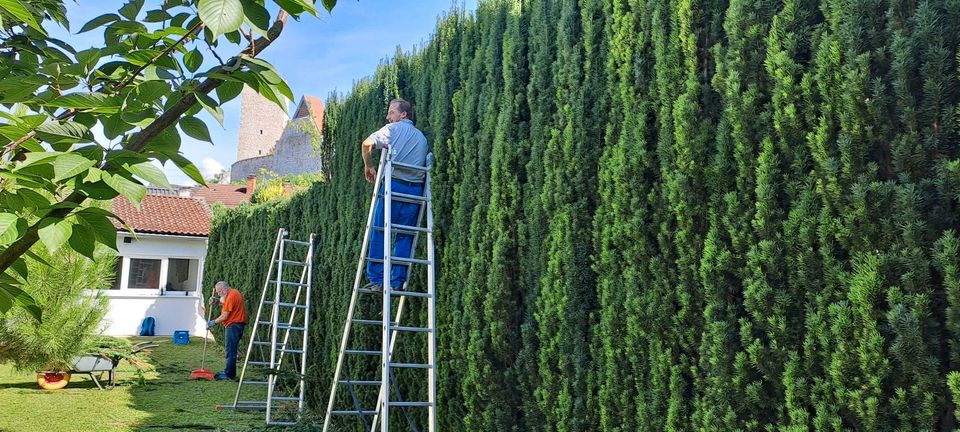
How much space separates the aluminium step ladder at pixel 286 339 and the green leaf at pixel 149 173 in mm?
6765

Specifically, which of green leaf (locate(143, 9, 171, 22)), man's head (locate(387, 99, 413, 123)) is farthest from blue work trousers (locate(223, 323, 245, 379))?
green leaf (locate(143, 9, 171, 22))

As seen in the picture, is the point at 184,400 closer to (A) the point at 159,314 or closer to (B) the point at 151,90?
(B) the point at 151,90

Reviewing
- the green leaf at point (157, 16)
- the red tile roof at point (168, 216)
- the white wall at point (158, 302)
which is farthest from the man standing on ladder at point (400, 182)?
the red tile roof at point (168, 216)

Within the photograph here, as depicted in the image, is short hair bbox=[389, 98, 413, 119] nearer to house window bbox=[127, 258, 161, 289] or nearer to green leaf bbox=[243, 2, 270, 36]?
green leaf bbox=[243, 2, 270, 36]

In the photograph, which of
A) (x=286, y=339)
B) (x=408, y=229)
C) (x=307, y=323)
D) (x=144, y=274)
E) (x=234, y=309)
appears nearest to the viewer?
(x=408, y=229)

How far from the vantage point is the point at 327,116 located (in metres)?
8.80

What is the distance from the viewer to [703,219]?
3.22 m

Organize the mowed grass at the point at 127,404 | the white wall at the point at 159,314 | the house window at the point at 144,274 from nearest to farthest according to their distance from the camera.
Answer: the mowed grass at the point at 127,404
the white wall at the point at 159,314
the house window at the point at 144,274

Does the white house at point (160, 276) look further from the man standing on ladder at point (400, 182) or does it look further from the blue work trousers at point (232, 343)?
the man standing on ladder at point (400, 182)

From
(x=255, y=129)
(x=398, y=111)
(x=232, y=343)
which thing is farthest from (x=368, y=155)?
(x=255, y=129)

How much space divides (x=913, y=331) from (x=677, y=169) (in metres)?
1.27

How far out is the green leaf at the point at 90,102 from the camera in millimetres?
1323

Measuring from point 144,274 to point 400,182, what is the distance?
19.0m

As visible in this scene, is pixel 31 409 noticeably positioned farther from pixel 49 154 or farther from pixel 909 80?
pixel 909 80
